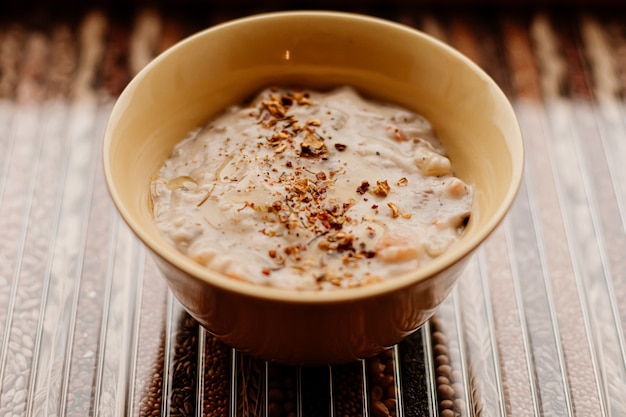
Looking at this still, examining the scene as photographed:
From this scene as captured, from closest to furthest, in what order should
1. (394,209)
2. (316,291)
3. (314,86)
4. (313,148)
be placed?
(316,291) < (394,209) < (313,148) < (314,86)

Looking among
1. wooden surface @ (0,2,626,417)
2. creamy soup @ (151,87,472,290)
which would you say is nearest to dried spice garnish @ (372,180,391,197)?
creamy soup @ (151,87,472,290)

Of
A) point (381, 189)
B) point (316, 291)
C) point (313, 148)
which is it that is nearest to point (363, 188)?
point (381, 189)

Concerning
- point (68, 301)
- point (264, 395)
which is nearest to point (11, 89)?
point (68, 301)

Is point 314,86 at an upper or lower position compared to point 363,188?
upper

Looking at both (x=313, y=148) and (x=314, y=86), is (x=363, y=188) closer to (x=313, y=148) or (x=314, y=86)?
(x=313, y=148)

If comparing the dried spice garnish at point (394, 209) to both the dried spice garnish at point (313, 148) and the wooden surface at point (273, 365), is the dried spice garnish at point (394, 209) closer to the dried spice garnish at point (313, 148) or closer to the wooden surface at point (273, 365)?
the dried spice garnish at point (313, 148)

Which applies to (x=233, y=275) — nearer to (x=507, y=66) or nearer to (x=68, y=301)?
(x=68, y=301)

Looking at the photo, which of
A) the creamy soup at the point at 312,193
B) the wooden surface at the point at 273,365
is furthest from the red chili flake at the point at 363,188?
the wooden surface at the point at 273,365
